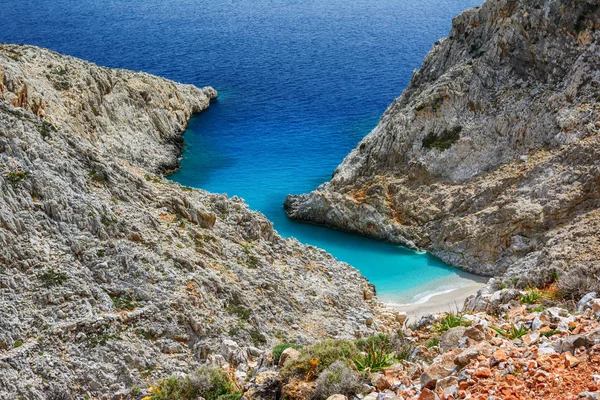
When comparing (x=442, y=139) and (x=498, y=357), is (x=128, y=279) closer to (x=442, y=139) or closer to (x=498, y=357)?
(x=498, y=357)

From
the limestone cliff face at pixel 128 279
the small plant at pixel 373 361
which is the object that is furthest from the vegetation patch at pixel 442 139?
the small plant at pixel 373 361

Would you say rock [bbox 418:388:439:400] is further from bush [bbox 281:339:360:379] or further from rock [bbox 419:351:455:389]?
bush [bbox 281:339:360:379]

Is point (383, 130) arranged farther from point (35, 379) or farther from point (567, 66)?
point (35, 379)

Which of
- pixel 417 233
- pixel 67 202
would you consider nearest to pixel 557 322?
pixel 67 202

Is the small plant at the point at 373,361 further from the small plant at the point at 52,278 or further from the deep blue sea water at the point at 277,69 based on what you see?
the deep blue sea water at the point at 277,69

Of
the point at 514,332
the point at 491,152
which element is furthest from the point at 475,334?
the point at 491,152

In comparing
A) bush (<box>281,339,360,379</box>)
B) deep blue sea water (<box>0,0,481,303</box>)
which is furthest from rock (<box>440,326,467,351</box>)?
deep blue sea water (<box>0,0,481,303</box>)
